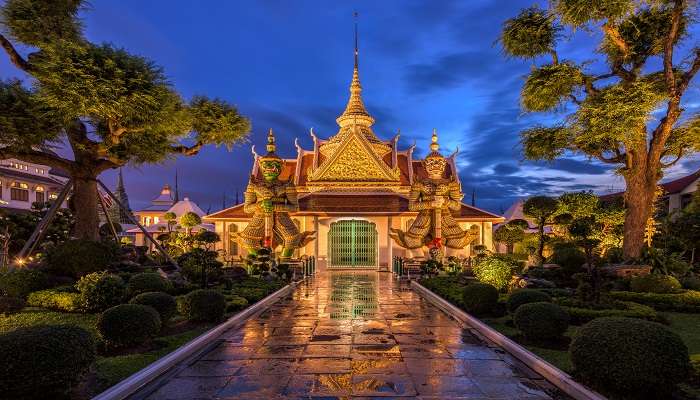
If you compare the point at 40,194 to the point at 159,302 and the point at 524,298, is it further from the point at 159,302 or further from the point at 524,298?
the point at 524,298

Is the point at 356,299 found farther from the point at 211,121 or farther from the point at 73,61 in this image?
the point at 73,61

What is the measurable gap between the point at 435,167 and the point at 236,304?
1411cm

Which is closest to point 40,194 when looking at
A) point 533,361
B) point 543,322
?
point 543,322

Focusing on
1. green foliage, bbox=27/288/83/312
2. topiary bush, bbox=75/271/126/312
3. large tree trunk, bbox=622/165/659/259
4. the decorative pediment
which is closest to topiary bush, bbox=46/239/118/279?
green foliage, bbox=27/288/83/312

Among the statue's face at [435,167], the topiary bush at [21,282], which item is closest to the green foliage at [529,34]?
the statue's face at [435,167]

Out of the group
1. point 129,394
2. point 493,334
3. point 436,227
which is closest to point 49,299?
Result: point 129,394

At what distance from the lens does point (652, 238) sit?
2031 centimetres

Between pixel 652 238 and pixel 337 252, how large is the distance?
16736mm

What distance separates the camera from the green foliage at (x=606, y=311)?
8.91 metres

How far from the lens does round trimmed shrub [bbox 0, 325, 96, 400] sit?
4422 mm

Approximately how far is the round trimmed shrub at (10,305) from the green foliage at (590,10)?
1823cm

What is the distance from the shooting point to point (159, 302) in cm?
848

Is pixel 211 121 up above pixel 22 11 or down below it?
below

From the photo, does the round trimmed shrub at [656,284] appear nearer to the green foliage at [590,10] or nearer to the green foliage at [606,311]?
the green foliage at [606,311]
